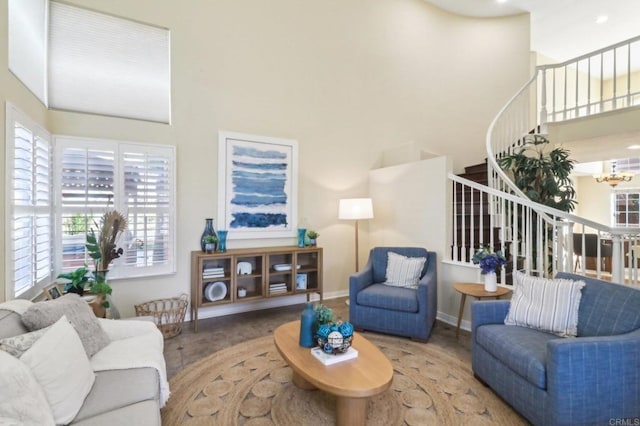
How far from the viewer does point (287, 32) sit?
14.1 feet

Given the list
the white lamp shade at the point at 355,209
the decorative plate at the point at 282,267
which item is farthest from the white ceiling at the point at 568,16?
the decorative plate at the point at 282,267

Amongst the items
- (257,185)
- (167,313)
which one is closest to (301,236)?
(257,185)

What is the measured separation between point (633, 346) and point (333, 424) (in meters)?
1.75

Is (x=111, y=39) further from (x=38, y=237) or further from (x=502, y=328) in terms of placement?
(x=502, y=328)

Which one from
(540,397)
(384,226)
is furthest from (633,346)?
(384,226)

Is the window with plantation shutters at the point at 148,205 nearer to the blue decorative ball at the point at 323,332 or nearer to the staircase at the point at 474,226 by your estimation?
the blue decorative ball at the point at 323,332

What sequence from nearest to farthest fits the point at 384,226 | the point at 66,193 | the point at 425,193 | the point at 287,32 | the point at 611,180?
the point at 66,193
the point at 425,193
the point at 287,32
the point at 384,226
the point at 611,180

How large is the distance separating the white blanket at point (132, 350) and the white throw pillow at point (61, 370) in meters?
0.20

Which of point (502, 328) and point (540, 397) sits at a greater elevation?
point (502, 328)

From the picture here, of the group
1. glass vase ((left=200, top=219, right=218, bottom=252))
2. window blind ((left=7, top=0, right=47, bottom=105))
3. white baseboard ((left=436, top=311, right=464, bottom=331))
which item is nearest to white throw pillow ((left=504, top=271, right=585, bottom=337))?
white baseboard ((left=436, top=311, right=464, bottom=331))

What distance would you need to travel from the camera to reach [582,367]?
67.0 inches

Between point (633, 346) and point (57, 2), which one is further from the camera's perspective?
point (57, 2)

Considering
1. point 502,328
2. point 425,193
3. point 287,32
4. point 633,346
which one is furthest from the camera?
point 287,32

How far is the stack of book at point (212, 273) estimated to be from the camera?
3.55m
